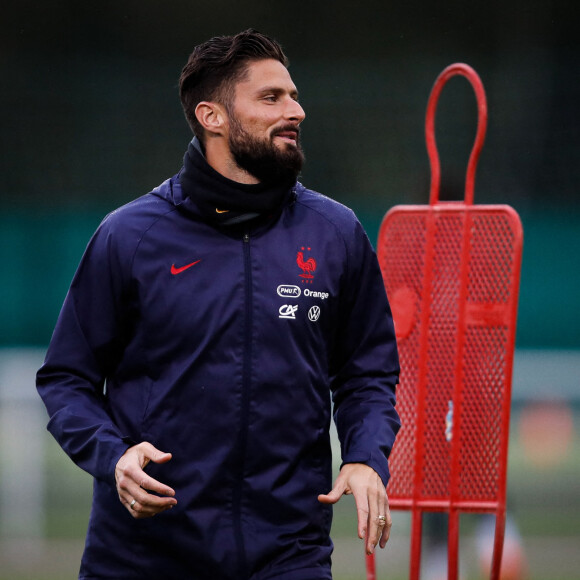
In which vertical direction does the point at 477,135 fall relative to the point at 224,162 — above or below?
above

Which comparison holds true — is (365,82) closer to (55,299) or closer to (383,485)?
(55,299)

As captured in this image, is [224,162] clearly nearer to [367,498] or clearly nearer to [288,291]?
[288,291]

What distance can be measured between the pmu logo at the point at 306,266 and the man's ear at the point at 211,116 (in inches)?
12.3

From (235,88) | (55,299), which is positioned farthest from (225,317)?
(55,299)

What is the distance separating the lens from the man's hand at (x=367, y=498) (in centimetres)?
206

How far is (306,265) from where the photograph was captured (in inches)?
90.3

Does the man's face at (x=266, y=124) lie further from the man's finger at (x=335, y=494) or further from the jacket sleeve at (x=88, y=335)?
the man's finger at (x=335, y=494)

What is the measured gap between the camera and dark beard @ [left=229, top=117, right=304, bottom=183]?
7.64ft

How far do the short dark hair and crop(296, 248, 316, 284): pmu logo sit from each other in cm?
34

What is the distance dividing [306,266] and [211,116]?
0.38 metres

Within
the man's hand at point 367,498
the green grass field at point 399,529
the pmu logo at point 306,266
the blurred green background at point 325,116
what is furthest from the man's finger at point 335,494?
the blurred green background at point 325,116

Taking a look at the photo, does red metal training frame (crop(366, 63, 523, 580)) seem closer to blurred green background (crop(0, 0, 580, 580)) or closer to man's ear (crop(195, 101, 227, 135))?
man's ear (crop(195, 101, 227, 135))

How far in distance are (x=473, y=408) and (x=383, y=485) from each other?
1102 millimetres

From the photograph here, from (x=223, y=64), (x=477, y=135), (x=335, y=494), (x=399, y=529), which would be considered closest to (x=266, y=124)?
(x=223, y=64)
